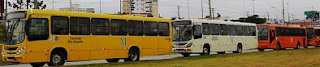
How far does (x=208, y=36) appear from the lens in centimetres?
2755

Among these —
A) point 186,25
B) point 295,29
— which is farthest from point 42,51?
point 295,29

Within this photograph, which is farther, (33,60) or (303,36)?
(303,36)

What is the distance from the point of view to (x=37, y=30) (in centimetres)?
1731

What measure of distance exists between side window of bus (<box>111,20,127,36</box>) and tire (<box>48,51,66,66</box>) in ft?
10.8

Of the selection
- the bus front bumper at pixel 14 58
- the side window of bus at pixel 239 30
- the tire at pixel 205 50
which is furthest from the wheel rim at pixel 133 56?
the side window of bus at pixel 239 30

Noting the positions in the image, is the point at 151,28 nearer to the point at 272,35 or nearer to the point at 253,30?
the point at 253,30

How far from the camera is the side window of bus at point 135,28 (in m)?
22.1

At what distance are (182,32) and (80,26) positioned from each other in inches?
334

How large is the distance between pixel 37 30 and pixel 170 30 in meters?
9.38

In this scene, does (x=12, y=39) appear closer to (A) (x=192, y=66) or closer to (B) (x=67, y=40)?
(B) (x=67, y=40)

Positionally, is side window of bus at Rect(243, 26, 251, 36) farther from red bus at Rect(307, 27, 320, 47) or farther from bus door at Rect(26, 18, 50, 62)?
bus door at Rect(26, 18, 50, 62)

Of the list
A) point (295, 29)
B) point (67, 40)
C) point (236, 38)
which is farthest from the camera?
point (295, 29)

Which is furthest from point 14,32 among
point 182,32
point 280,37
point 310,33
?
point 310,33

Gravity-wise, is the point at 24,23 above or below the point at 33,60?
above
